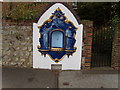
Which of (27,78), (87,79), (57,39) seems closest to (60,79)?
(87,79)

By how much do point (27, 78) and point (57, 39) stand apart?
1.75 m

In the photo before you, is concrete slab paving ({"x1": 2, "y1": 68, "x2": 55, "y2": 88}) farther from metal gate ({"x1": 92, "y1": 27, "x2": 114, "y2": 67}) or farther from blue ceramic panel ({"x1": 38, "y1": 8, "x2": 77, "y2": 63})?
metal gate ({"x1": 92, "y1": 27, "x2": 114, "y2": 67})

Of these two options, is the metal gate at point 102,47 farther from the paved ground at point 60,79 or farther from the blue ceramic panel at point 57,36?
the blue ceramic panel at point 57,36

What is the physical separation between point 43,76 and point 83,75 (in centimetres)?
139

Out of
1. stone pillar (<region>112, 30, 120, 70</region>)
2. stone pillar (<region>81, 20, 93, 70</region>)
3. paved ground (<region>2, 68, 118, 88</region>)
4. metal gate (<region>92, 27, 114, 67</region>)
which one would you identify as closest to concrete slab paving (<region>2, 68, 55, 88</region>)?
paved ground (<region>2, 68, 118, 88</region>)

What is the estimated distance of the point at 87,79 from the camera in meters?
3.46

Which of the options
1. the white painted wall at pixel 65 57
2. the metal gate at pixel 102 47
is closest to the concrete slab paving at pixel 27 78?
the white painted wall at pixel 65 57

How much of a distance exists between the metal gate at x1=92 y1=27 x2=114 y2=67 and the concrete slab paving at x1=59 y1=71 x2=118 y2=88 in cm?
68

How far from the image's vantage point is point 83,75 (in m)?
3.73

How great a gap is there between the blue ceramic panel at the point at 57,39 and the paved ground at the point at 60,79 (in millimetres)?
1021

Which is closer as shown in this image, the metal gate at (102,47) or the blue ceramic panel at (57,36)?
the blue ceramic panel at (57,36)

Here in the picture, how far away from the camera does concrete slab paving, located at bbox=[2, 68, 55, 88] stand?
309 cm

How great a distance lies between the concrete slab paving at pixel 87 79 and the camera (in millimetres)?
3129

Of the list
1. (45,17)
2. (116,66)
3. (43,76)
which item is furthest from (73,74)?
(45,17)
